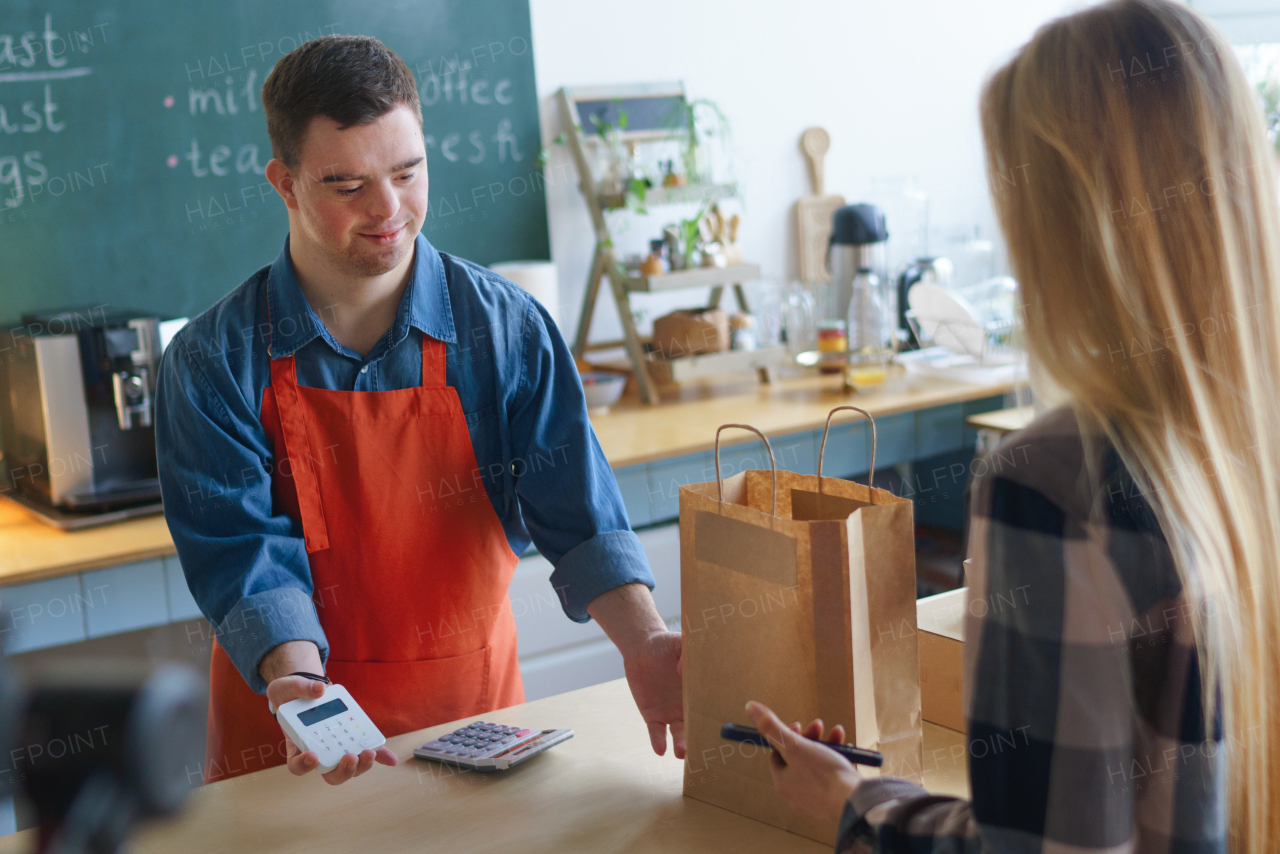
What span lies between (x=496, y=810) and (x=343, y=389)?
58 centimetres

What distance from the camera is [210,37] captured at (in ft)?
7.79

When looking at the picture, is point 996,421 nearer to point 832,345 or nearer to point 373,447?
point 832,345

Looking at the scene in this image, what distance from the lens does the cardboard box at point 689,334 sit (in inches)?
105

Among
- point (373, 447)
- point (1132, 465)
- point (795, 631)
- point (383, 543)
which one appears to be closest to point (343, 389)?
point (373, 447)

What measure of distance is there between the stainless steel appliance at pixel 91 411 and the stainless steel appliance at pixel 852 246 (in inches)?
67.7

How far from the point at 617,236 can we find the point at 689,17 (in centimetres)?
63

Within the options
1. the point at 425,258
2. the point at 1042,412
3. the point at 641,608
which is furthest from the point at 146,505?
the point at 1042,412

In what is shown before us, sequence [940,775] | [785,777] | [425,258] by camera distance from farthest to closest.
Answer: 1. [425,258]
2. [940,775]
3. [785,777]

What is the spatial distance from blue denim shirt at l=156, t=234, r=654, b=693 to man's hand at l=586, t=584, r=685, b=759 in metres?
0.02

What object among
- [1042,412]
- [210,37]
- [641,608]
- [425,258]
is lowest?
[641,608]

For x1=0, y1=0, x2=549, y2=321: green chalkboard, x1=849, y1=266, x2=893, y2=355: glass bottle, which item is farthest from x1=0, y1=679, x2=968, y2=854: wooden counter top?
x1=849, y1=266, x2=893, y2=355: glass bottle

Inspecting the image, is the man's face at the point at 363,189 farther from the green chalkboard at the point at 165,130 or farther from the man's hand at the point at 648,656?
the green chalkboard at the point at 165,130

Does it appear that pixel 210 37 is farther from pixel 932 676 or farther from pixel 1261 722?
pixel 1261 722

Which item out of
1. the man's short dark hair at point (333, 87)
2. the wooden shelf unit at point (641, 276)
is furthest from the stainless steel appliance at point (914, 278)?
the man's short dark hair at point (333, 87)
